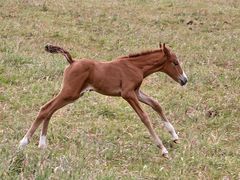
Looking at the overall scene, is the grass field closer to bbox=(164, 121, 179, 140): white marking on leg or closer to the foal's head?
bbox=(164, 121, 179, 140): white marking on leg

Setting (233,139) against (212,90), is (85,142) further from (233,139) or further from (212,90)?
(212,90)

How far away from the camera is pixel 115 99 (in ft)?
33.0

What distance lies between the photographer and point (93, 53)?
1352cm

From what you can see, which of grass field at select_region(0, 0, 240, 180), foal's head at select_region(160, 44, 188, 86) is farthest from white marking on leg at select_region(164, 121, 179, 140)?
foal's head at select_region(160, 44, 188, 86)

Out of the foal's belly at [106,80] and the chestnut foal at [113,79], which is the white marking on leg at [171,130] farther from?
the foal's belly at [106,80]

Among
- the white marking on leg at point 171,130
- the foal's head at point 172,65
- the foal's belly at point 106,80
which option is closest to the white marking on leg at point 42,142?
the foal's belly at point 106,80

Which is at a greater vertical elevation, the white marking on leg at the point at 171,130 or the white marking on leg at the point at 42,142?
the white marking on leg at the point at 42,142

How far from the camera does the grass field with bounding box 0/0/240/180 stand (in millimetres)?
6621

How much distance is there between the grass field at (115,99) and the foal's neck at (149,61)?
1077 millimetres

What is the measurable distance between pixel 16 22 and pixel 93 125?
827 centimetres

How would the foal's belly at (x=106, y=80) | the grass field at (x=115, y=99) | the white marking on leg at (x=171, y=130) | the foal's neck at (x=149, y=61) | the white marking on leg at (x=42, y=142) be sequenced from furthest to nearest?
the white marking on leg at (x=171, y=130)
the foal's neck at (x=149, y=61)
the foal's belly at (x=106, y=80)
the white marking on leg at (x=42, y=142)
the grass field at (x=115, y=99)

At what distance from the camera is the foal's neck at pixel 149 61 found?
770 centimetres

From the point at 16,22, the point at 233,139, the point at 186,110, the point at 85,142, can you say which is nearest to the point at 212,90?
the point at 186,110

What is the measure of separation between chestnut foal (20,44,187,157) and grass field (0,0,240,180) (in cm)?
38
